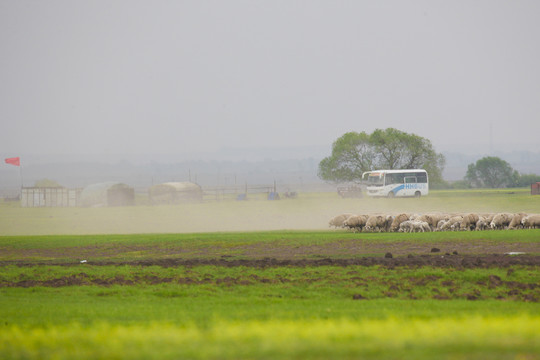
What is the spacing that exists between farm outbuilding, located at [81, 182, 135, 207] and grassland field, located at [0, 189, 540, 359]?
49.5 m

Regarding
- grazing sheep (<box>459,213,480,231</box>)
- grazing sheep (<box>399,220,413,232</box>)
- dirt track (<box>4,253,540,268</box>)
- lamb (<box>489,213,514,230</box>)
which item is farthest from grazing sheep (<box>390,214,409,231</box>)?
dirt track (<box>4,253,540,268</box>)

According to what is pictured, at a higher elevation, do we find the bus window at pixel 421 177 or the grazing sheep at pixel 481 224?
the bus window at pixel 421 177

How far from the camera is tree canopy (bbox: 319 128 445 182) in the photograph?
97438 mm

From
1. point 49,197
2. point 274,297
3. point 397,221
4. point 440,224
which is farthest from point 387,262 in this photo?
point 49,197

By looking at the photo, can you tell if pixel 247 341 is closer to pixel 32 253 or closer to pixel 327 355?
pixel 327 355

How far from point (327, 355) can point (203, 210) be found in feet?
212

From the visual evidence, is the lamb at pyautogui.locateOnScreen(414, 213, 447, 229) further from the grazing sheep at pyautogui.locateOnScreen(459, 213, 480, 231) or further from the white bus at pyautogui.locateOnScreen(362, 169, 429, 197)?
the white bus at pyautogui.locateOnScreen(362, 169, 429, 197)

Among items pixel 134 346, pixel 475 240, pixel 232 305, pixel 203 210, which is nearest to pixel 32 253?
pixel 232 305

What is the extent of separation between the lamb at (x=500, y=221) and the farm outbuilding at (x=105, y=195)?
61.3 meters

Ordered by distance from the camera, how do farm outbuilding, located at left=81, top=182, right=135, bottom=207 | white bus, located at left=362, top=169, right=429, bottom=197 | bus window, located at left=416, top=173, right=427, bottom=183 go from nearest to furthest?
white bus, located at left=362, top=169, right=429, bottom=197 < bus window, located at left=416, top=173, right=427, bottom=183 < farm outbuilding, located at left=81, top=182, right=135, bottom=207

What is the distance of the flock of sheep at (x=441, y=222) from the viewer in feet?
119

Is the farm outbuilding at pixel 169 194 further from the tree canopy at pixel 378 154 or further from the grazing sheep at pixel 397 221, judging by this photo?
the grazing sheep at pixel 397 221

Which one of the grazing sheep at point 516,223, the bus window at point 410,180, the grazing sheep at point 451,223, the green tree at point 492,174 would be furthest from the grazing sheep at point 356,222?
the green tree at point 492,174

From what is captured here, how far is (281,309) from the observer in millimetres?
15492
